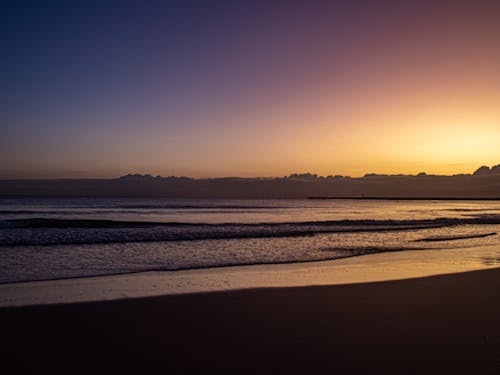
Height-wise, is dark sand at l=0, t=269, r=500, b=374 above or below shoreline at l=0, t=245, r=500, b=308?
above

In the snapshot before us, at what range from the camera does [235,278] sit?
10180 millimetres

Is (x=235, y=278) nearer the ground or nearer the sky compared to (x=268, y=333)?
nearer the ground

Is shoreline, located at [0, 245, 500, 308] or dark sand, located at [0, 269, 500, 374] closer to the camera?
dark sand, located at [0, 269, 500, 374]

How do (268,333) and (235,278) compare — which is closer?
(268,333)

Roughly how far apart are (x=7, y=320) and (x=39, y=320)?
0.50m

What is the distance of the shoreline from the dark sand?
0.78 m

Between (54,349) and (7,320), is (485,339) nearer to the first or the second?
(54,349)

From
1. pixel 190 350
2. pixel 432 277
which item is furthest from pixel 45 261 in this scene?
pixel 432 277

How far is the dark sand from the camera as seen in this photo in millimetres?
4613

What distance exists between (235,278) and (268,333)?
4.53 m

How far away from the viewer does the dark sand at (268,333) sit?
4613mm

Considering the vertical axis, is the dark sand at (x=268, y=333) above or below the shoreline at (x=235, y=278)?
above

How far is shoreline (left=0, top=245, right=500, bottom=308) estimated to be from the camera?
8.27m

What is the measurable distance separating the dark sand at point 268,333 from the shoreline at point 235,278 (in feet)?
2.54
